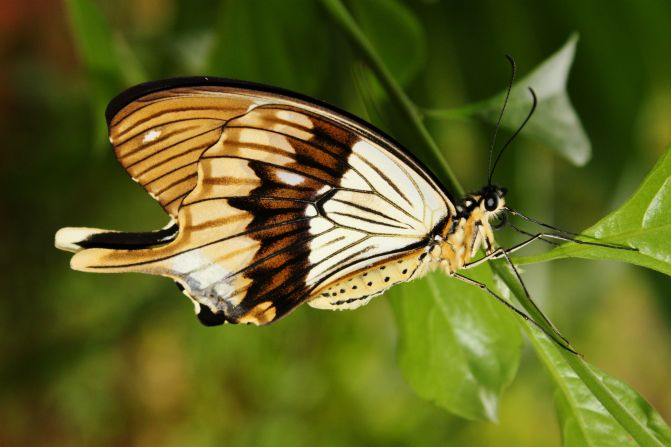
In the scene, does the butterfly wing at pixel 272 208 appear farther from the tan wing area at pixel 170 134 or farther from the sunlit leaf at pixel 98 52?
the sunlit leaf at pixel 98 52

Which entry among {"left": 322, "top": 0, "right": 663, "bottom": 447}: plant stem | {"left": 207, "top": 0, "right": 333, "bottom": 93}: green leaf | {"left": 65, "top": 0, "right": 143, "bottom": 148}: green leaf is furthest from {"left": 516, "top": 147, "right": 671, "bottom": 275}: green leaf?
{"left": 65, "top": 0, "right": 143, "bottom": 148}: green leaf

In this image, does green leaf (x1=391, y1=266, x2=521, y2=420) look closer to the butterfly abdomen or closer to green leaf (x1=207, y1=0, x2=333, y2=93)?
the butterfly abdomen

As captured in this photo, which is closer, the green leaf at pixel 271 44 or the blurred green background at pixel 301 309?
the green leaf at pixel 271 44

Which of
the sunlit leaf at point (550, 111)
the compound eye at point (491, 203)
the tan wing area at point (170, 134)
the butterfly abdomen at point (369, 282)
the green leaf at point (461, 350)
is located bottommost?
the green leaf at point (461, 350)

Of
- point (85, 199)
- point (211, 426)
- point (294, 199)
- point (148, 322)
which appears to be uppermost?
point (85, 199)

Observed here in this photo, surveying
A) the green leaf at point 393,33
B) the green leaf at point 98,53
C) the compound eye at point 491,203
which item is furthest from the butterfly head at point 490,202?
the green leaf at point 98,53

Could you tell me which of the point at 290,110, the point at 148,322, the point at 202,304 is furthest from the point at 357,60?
the point at 148,322

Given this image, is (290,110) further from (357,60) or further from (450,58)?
(450,58)
